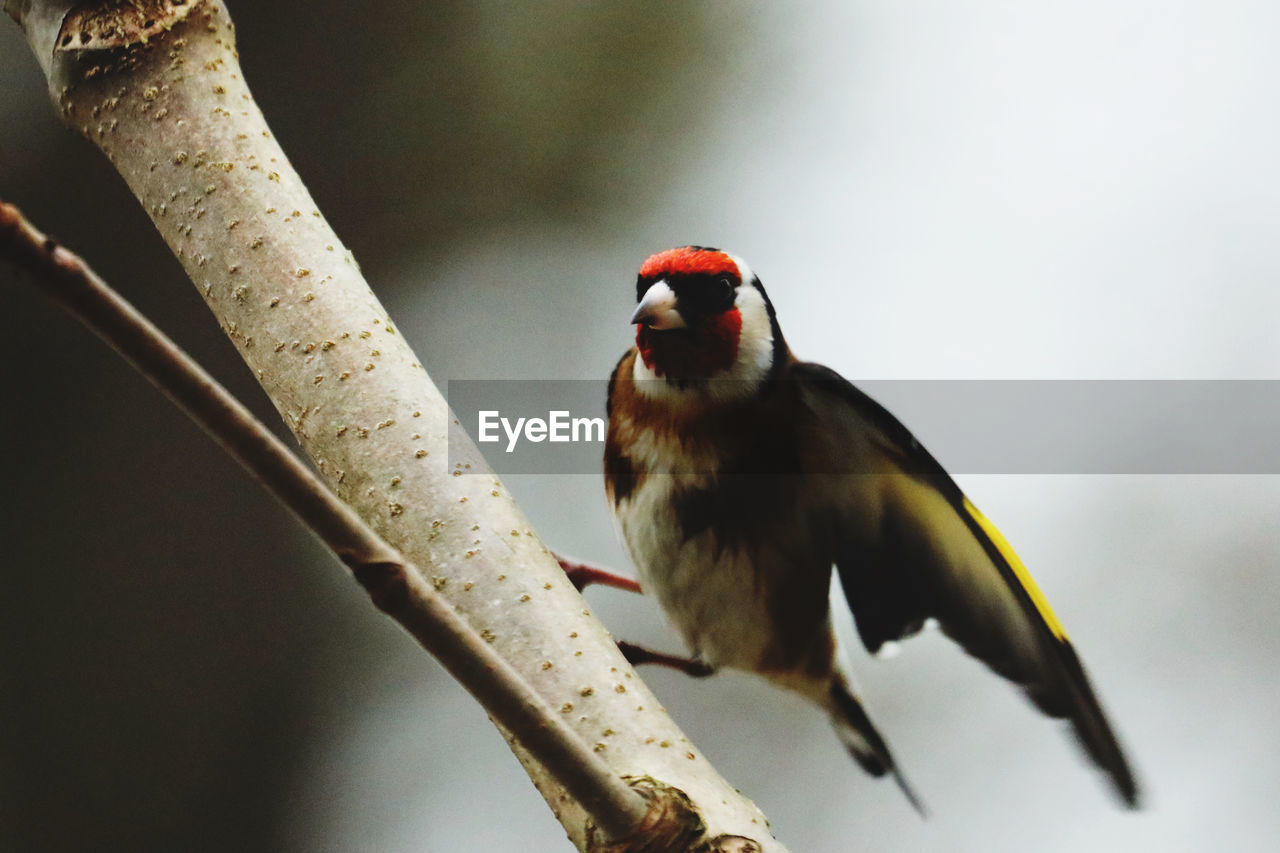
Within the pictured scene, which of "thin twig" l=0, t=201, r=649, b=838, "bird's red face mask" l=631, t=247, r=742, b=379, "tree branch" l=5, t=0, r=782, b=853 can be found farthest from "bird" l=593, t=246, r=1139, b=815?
"thin twig" l=0, t=201, r=649, b=838

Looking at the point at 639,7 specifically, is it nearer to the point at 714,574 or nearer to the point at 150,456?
the point at 150,456

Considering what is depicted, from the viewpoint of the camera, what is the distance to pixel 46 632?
1920 mm

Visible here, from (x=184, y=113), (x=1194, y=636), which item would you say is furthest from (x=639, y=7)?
(x=1194, y=636)

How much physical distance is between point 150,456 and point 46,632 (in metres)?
0.38

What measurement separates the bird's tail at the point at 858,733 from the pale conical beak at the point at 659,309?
48 centimetres

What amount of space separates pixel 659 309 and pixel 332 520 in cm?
61

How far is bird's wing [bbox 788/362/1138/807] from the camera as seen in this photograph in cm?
94

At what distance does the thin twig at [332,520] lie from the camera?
379mm

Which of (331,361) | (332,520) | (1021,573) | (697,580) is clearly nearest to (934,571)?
(1021,573)

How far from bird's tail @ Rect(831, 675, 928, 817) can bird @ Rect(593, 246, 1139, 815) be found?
0.8 inches

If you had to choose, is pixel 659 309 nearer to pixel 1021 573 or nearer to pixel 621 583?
pixel 621 583

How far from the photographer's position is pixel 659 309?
3.38ft

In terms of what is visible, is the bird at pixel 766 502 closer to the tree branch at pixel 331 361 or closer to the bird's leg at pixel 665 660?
the bird's leg at pixel 665 660

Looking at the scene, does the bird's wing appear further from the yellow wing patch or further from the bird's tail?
the bird's tail
